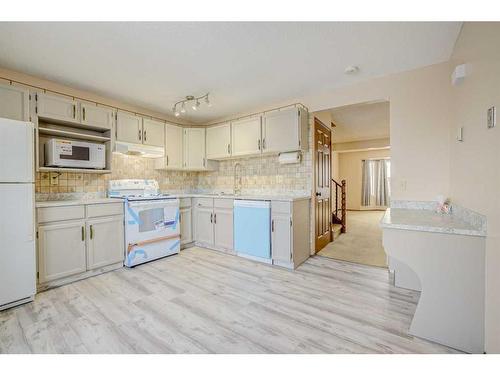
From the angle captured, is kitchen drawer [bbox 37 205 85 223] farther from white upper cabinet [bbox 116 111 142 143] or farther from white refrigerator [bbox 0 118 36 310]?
white upper cabinet [bbox 116 111 142 143]

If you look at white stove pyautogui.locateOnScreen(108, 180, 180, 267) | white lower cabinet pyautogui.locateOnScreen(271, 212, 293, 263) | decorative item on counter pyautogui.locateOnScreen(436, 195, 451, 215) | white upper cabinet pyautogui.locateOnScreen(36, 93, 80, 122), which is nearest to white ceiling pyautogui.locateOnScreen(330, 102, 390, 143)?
decorative item on counter pyautogui.locateOnScreen(436, 195, 451, 215)

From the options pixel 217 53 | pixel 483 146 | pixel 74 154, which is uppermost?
pixel 217 53

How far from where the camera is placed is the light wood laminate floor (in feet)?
4.87

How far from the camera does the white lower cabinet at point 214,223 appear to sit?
11.2 feet

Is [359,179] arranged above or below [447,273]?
above

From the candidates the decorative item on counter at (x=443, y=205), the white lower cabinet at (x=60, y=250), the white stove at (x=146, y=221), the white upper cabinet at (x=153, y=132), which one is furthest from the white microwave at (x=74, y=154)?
the decorative item on counter at (x=443, y=205)

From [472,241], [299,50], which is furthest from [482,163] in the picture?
[299,50]

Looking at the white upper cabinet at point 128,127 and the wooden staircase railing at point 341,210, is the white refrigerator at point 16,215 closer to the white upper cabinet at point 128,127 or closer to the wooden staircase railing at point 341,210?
the white upper cabinet at point 128,127

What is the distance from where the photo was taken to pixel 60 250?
7.86 feet

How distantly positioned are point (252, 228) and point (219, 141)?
5.58 ft

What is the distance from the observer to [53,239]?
2.34 metres

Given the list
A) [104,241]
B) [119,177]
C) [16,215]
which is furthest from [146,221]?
[16,215]

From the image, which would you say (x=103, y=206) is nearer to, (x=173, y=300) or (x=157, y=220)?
(x=157, y=220)

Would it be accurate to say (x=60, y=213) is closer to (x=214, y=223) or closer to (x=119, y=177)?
(x=119, y=177)
